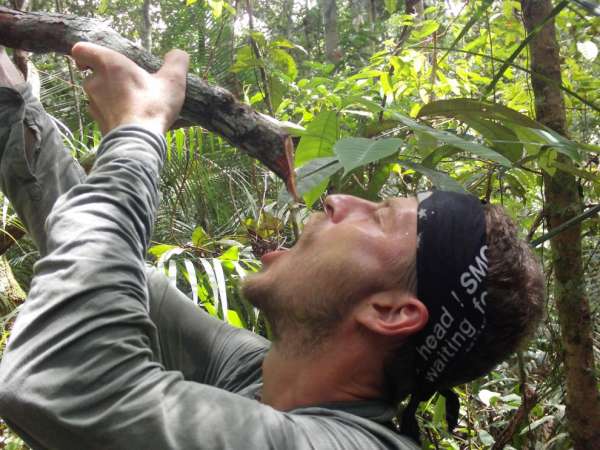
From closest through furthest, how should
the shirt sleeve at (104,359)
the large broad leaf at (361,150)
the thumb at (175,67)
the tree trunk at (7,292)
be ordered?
the shirt sleeve at (104,359) < the large broad leaf at (361,150) < the thumb at (175,67) < the tree trunk at (7,292)

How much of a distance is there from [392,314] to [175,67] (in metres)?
0.65

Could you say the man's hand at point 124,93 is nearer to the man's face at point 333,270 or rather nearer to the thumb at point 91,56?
the thumb at point 91,56

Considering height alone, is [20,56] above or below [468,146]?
below

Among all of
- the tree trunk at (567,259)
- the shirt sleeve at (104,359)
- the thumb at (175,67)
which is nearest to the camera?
the shirt sleeve at (104,359)

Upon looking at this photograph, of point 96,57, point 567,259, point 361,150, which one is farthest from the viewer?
point 567,259

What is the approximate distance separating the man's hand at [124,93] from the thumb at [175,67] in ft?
0.06

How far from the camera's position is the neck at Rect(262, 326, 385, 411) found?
1.09 metres

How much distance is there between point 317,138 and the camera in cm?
130

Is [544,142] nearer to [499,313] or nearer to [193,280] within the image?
[499,313]

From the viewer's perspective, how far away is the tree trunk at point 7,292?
283cm

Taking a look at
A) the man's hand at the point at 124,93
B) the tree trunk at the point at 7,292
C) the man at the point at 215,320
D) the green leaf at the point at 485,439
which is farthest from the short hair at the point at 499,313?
the tree trunk at the point at 7,292

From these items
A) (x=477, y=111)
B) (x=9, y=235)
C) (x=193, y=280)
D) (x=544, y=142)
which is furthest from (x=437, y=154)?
(x=9, y=235)

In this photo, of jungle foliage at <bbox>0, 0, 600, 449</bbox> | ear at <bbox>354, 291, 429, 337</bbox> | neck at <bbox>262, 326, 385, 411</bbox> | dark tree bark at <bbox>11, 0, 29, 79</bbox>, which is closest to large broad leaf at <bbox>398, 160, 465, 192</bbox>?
jungle foliage at <bbox>0, 0, 600, 449</bbox>

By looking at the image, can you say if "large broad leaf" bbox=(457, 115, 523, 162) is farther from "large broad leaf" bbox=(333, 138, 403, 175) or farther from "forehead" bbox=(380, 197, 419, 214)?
"large broad leaf" bbox=(333, 138, 403, 175)
